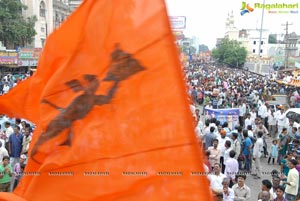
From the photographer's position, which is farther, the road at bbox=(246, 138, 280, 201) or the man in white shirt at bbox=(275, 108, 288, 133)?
the man in white shirt at bbox=(275, 108, 288, 133)

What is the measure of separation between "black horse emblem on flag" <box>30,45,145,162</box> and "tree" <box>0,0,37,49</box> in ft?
107

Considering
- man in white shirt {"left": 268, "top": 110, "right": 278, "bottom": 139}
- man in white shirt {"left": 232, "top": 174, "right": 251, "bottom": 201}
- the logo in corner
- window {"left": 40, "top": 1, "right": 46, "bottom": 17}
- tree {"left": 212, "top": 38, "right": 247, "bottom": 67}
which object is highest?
window {"left": 40, "top": 1, "right": 46, "bottom": 17}

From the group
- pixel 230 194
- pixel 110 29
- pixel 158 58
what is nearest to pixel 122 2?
pixel 110 29

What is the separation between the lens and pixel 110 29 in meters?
2.52

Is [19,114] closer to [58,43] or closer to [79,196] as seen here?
[58,43]

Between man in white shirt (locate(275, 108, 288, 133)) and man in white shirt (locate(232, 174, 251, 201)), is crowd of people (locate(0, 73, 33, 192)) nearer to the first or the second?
man in white shirt (locate(232, 174, 251, 201))

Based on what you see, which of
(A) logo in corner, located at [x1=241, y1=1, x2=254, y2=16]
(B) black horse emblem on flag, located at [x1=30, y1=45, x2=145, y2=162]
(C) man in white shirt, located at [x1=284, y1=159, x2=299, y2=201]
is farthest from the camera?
(A) logo in corner, located at [x1=241, y1=1, x2=254, y2=16]

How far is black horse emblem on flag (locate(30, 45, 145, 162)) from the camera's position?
2443 millimetres

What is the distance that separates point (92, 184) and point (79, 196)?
0.13 meters

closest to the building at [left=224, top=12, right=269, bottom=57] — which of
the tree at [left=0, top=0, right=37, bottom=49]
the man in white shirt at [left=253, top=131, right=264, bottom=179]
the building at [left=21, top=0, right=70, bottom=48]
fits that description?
the building at [left=21, top=0, right=70, bottom=48]

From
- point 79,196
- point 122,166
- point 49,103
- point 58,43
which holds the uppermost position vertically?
point 58,43

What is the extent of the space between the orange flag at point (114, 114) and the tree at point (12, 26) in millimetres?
32665

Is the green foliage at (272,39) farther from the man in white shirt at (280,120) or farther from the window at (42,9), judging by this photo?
the man in white shirt at (280,120)

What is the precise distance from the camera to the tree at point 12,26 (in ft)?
109
